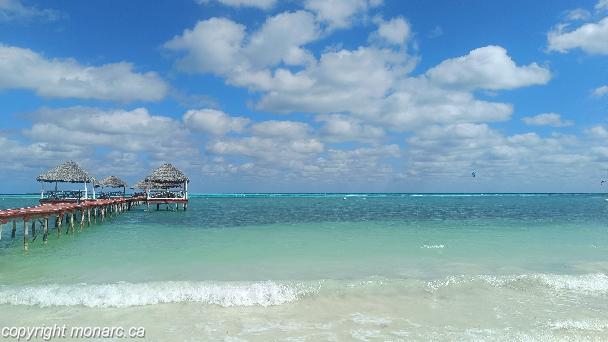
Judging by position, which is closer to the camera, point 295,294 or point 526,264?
point 295,294

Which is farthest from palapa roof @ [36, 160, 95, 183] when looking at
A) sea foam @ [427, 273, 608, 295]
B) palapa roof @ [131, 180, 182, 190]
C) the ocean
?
sea foam @ [427, 273, 608, 295]

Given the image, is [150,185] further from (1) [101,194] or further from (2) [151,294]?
(2) [151,294]

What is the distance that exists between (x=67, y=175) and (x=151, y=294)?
34.4 meters

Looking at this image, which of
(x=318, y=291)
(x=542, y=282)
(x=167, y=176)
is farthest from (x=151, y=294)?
(x=167, y=176)

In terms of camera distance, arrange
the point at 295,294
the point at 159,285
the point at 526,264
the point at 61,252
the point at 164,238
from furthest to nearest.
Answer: the point at 164,238 → the point at 61,252 → the point at 526,264 → the point at 159,285 → the point at 295,294

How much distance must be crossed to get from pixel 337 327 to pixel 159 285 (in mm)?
5438

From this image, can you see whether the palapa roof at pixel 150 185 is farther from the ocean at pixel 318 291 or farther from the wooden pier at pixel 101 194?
the ocean at pixel 318 291

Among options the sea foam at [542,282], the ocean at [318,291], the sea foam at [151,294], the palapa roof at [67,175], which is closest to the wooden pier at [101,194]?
the palapa roof at [67,175]

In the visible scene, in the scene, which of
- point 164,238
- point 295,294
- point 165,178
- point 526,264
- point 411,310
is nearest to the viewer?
point 411,310

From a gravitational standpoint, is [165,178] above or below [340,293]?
above

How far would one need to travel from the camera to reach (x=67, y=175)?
39.8 meters

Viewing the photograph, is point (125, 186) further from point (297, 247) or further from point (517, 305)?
point (517, 305)

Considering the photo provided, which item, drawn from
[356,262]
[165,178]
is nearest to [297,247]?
[356,262]

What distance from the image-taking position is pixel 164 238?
2325cm
